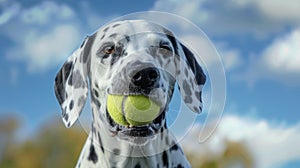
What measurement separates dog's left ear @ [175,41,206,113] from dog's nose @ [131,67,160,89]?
0.51m

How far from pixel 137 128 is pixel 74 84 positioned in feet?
2.75

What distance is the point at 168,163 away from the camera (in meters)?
4.40

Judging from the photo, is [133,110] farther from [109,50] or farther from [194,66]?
[194,66]

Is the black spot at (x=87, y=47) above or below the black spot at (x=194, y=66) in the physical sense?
below

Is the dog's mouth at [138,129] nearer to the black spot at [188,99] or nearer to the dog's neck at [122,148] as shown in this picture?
the dog's neck at [122,148]

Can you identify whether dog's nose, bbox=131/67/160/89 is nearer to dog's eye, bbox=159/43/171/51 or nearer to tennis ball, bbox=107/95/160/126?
tennis ball, bbox=107/95/160/126

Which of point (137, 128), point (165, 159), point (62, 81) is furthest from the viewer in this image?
point (62, 81)

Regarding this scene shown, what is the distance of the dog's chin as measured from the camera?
4078mm

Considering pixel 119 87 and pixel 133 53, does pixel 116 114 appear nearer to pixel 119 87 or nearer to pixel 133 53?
pixel 119 87

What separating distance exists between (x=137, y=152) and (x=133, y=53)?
762 millimetres

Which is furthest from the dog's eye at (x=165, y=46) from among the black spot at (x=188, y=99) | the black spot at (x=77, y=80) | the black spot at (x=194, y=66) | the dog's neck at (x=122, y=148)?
the black spot at (x=77, y=80)

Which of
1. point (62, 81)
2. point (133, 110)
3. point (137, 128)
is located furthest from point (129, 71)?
point (62, 81)

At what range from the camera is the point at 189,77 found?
15.2 ft

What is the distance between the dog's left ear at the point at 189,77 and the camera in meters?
4.50
